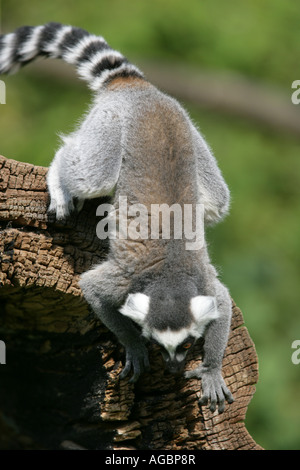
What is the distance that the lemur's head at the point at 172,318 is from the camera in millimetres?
3064

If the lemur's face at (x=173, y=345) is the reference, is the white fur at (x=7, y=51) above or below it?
above

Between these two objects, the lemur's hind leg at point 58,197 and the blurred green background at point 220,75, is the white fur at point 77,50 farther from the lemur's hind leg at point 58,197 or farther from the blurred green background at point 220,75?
the blurred green background at point 220,75

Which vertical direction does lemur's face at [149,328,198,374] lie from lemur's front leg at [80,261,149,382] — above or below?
below

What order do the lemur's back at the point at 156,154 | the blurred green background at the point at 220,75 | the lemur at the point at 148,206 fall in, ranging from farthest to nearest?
the blurred green background at the point at 220,75 < the lemur's back at the point at 156,154 < the lemur at the point at 148,206

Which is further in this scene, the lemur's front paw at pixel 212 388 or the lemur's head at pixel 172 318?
the lemur's front paw at pixel 212 388

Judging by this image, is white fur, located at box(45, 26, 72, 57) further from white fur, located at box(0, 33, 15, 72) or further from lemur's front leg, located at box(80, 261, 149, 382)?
lemur's front leg, located at box(80, 261, 149, 382)

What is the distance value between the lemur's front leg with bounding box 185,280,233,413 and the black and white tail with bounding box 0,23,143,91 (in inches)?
74.3

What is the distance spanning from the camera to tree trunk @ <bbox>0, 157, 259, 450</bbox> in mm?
3230

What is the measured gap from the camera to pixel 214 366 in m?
3.33

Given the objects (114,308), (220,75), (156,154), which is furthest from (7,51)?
(220,75)

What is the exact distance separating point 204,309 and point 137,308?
33cm

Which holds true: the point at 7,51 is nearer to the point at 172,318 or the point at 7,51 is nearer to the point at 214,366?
the point at 172,318

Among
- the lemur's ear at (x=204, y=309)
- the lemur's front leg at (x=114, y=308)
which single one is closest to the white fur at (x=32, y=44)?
the lemur's front leg at (x=114, y=308)

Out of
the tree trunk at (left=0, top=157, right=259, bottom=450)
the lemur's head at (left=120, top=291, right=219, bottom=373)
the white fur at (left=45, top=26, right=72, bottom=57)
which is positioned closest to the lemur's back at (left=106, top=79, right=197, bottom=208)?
the tree trunk at (left=0, top=157, right=259, bottom=450)
